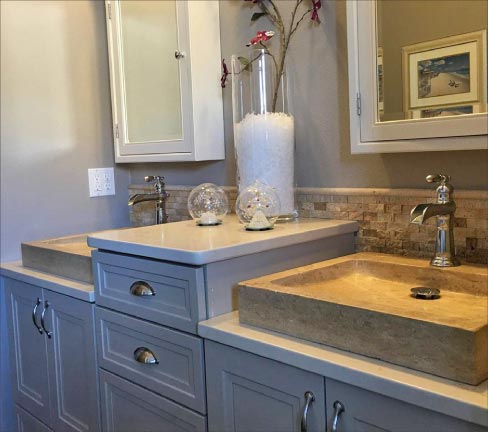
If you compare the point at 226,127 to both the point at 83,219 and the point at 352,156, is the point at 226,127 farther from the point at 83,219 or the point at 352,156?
the point at 83,219

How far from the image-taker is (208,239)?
4.37ft

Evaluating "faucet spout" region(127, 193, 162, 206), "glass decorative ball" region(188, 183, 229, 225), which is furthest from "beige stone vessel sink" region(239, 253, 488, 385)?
"faucet spout" region(127, 193, 162, 206)

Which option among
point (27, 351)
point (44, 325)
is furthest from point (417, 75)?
point (27, 351)

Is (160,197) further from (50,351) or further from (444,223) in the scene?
(444,223)

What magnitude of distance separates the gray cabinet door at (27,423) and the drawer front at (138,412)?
0.41 m

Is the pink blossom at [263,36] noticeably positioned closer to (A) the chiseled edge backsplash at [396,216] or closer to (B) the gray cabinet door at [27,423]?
(A) the chiseled edge backsplash at [396,216]

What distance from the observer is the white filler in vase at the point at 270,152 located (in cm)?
154

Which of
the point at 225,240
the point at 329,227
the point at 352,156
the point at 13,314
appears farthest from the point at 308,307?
the point at 13,314

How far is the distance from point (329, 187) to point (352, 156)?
0.37 feet

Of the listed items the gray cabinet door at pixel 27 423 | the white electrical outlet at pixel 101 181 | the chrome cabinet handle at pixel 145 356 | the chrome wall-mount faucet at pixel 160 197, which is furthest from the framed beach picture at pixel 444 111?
the gray cabinet door at pixel 27 423

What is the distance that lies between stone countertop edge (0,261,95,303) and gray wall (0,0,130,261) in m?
0.11

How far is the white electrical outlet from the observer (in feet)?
7.17

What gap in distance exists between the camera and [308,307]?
1.03 m

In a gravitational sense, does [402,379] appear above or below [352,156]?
below
